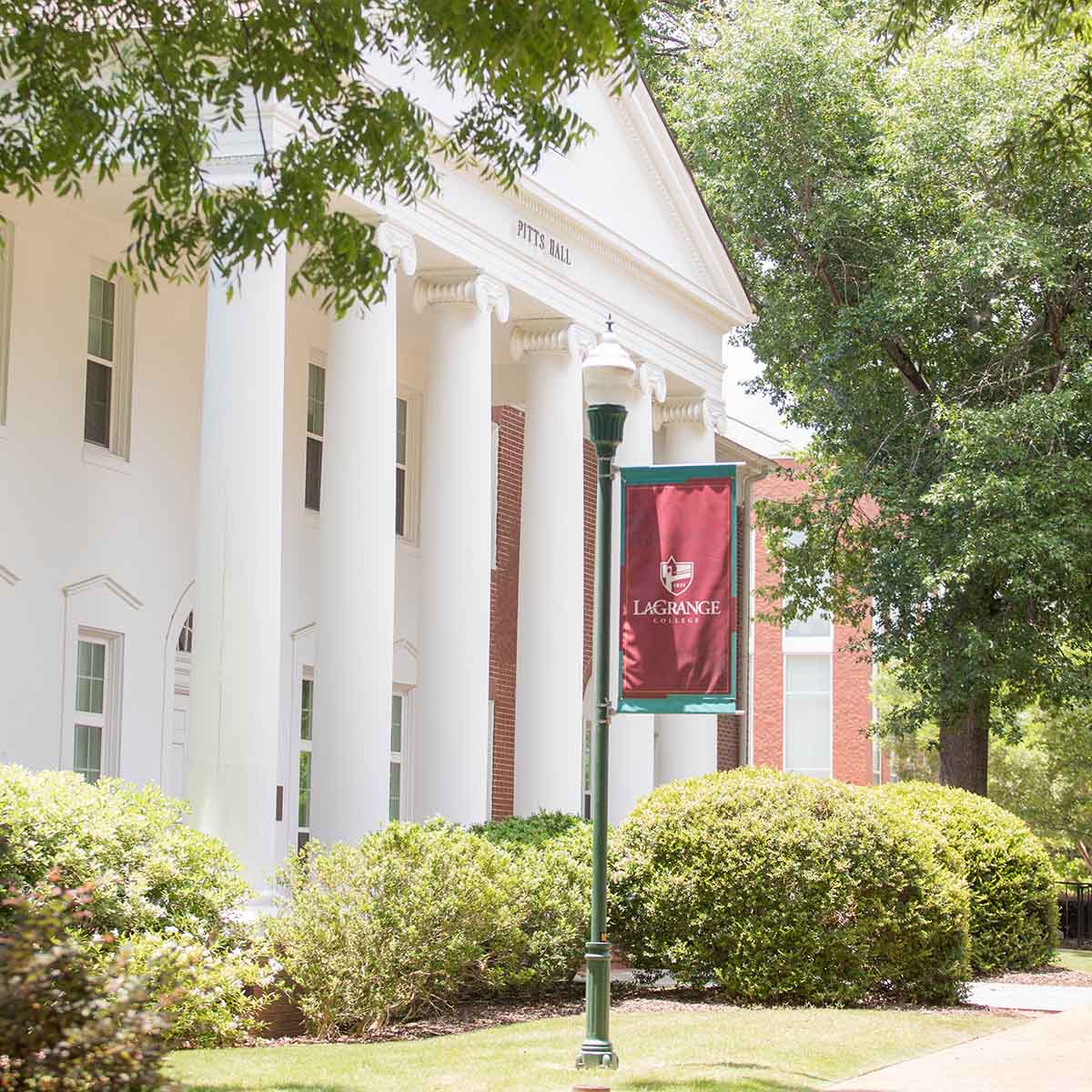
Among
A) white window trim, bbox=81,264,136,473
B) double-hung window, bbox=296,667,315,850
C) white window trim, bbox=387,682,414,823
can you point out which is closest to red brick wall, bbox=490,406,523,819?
white window trim, bbox=387,682,414,823

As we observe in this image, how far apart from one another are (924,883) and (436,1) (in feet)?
31.1

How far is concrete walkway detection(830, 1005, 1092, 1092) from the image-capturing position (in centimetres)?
1057

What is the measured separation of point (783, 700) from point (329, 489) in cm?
3678

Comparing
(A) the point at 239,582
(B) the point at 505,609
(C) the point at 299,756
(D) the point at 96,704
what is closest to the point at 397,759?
(C) the point at 299,756

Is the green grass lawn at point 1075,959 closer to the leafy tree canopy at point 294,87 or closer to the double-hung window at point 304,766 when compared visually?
the double-hung window at point 304,766

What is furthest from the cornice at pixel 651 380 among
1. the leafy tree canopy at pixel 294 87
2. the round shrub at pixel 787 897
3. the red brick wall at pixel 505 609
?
the leafy tree canopy at pixel 294 87

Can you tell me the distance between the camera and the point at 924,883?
15352 millimetres

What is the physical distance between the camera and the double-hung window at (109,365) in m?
18.0

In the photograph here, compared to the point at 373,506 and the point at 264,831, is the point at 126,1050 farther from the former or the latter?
the point at 373,506

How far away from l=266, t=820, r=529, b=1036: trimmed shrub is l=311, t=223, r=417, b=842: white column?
5.05 feet

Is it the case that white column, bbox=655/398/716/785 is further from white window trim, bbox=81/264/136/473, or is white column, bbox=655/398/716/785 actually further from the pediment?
the pediment

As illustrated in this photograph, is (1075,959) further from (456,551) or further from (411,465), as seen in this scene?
(456,551)

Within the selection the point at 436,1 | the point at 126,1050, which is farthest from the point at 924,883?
the point at 126,1050

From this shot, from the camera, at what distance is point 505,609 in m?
25.7
